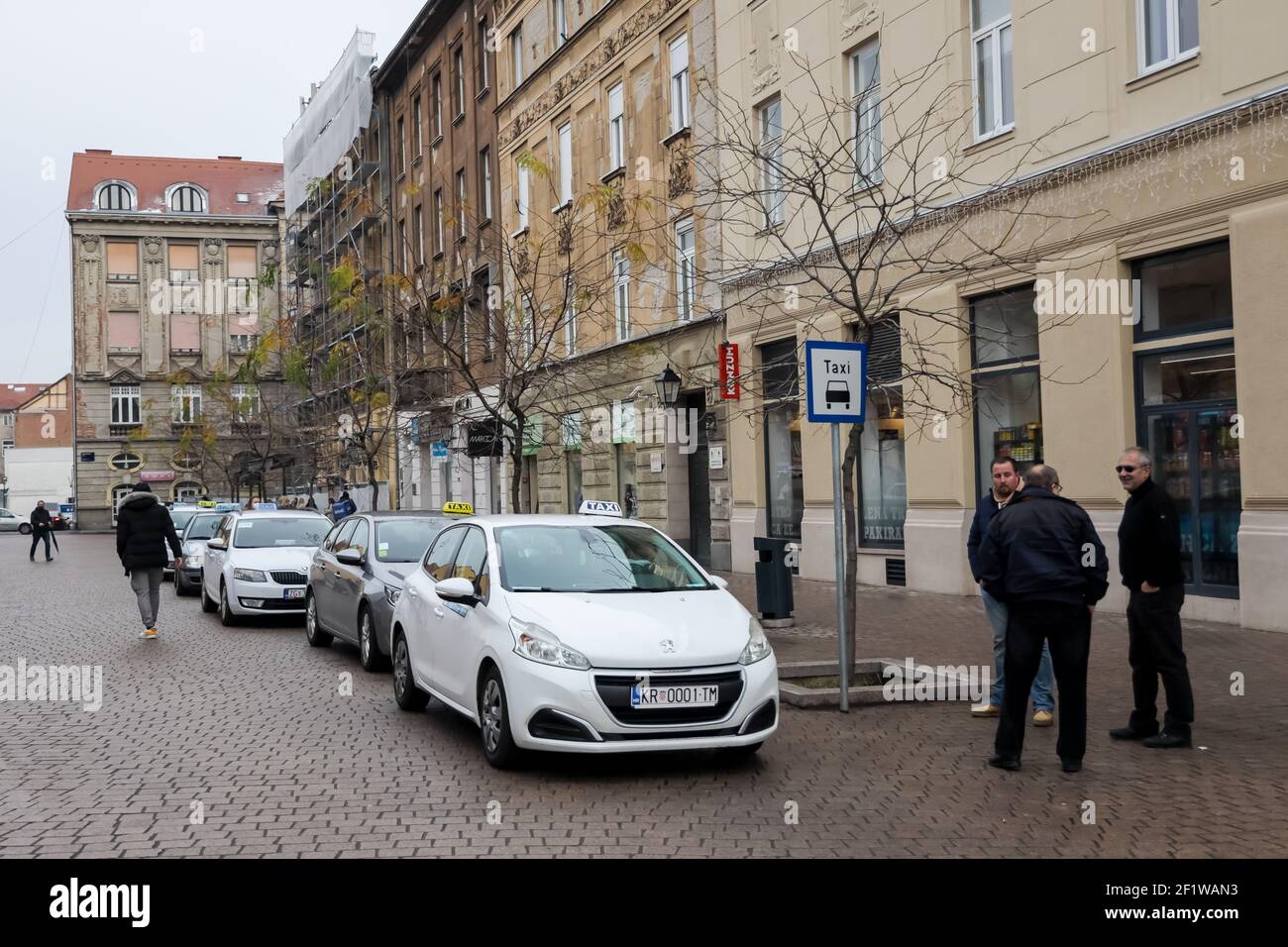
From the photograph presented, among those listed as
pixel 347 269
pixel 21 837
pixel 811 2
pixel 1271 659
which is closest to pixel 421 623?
pixel 21 837

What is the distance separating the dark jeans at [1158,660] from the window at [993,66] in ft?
33.0

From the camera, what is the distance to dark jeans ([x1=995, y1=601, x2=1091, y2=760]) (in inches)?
297

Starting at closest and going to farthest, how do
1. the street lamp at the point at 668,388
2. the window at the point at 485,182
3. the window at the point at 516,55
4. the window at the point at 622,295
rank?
the street lamp at the point at 668,388
the window at the point at 622,295
the window at the point at 516,55
the window at the point at 485,182

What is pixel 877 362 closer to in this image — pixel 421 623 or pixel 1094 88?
pixel 1094 88

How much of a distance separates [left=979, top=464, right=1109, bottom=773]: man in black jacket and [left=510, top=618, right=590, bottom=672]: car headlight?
8.11 ft

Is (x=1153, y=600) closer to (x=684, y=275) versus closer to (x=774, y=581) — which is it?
(x=774, y=581)

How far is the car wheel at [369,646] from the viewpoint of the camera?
12.4 meters

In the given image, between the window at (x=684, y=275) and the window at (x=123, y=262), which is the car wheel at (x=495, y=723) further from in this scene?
the window at (x=123, y=262)

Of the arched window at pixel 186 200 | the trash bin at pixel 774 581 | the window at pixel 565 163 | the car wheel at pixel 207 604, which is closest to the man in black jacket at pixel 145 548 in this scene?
the car wheel at pixel 207 604

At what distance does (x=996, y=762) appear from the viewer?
7781 millimetres

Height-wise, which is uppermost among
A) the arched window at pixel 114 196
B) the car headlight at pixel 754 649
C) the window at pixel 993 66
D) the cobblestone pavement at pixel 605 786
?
the arched window at pixel 114 196

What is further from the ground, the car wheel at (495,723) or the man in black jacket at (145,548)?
the man in black jacket at (145,548)

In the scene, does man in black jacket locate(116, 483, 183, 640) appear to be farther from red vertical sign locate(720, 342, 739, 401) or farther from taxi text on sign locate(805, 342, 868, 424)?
red vertical sign locate(720, 342, 739, 401)
